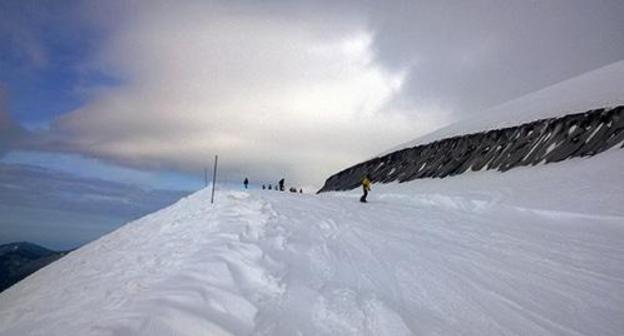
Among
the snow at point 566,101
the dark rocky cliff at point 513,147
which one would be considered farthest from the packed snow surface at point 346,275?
the snow at point 566,101

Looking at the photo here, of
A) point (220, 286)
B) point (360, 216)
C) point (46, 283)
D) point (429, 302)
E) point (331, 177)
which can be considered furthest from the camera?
point (331, 177)

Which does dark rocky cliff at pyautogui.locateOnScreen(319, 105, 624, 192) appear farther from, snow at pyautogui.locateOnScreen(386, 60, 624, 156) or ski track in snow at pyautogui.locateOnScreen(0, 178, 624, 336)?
ski track in snow at pyautogui.locateOnScreen(0, 178, 624, 336)

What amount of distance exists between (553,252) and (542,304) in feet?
15.5

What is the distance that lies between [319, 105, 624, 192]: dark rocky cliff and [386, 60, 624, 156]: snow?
1.76 m

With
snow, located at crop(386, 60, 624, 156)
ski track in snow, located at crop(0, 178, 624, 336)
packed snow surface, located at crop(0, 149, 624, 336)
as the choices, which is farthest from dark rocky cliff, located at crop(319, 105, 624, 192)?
ski track in snow, located at crop(0, 178, 624, 336)

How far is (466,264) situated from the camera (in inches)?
442

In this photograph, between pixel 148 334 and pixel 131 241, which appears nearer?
pixel 148 334

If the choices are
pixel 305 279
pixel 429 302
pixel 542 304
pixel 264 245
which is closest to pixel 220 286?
pixel 305 279

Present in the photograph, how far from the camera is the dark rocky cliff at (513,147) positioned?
930 inches

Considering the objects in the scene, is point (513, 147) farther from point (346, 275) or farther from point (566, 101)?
point (346, 275)

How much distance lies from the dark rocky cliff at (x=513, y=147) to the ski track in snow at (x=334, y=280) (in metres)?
9.15

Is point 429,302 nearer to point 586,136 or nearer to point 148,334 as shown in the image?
point 148,334

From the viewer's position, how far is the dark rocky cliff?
2361 cm

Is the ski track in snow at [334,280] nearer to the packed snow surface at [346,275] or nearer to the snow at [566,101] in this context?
the packed snow surface at [346,275]
